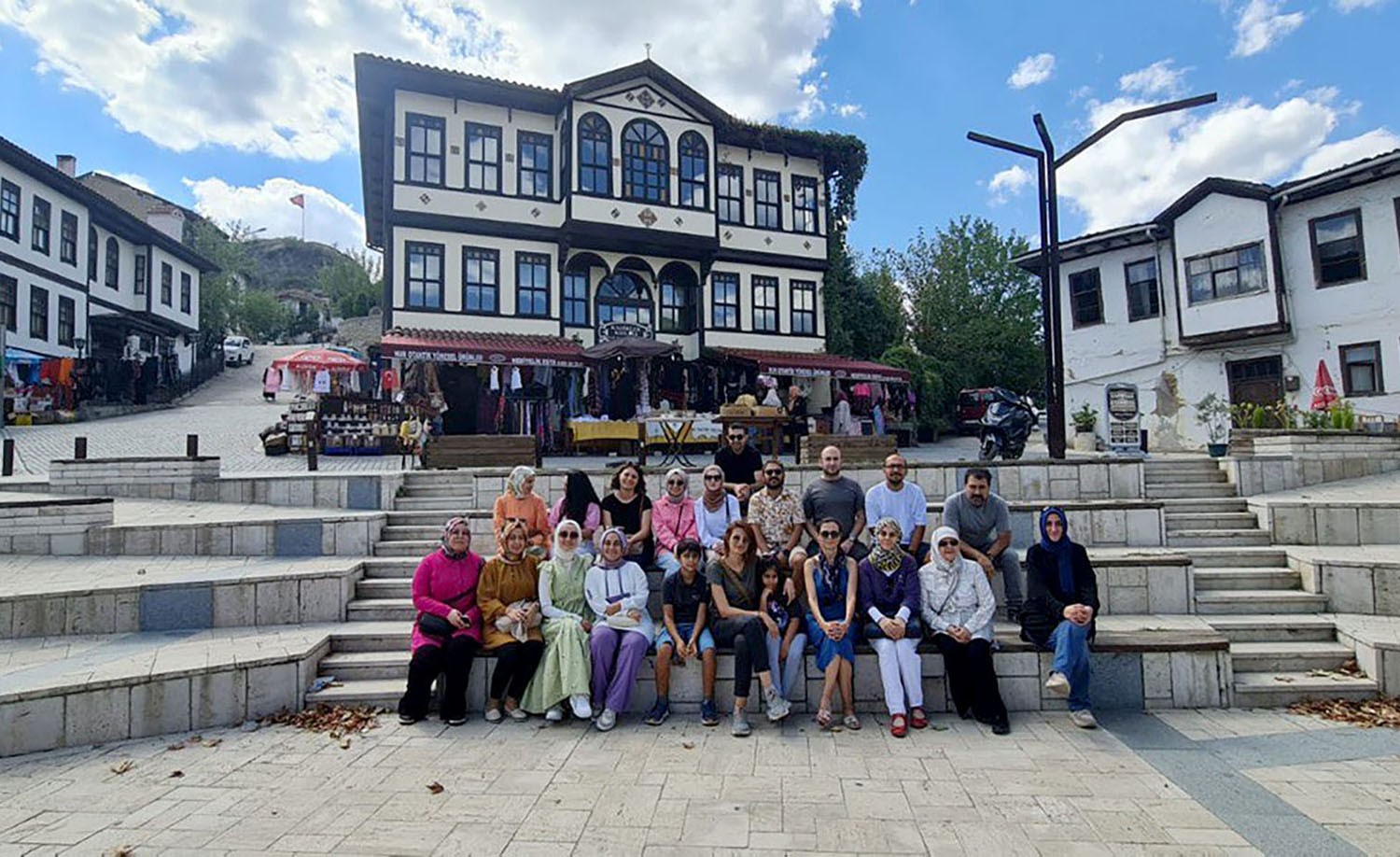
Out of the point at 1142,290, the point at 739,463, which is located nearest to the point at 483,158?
the point at 739,463

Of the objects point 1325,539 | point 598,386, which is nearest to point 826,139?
point 598,386

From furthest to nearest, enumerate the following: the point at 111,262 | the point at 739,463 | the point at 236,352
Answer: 1. the point at 236,352
2. the point at 111,262
3. the point at 739,463

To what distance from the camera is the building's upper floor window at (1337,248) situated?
57.4ft

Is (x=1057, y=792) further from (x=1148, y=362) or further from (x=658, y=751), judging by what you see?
(x=1148, y=362)

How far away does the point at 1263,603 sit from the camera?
22.6 ft

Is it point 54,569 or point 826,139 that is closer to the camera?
point 54,569

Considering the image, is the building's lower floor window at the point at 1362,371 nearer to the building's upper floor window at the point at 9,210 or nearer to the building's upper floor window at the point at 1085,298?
the building's upper floor window at the point at 1085,298

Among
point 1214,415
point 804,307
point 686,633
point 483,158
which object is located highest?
point 483,158

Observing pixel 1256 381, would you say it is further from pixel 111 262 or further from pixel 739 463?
pixel 111 262

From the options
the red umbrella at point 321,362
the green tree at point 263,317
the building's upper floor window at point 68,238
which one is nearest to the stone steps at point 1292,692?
the red umbrella at point 321,362

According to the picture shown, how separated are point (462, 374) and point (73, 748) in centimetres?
1491

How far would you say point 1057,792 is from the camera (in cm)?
427

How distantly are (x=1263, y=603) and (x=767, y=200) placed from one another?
19.3 meters

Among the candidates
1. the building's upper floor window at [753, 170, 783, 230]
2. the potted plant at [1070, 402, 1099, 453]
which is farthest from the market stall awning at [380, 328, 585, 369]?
the potted plant at [1070, 402, 1099, 453]
